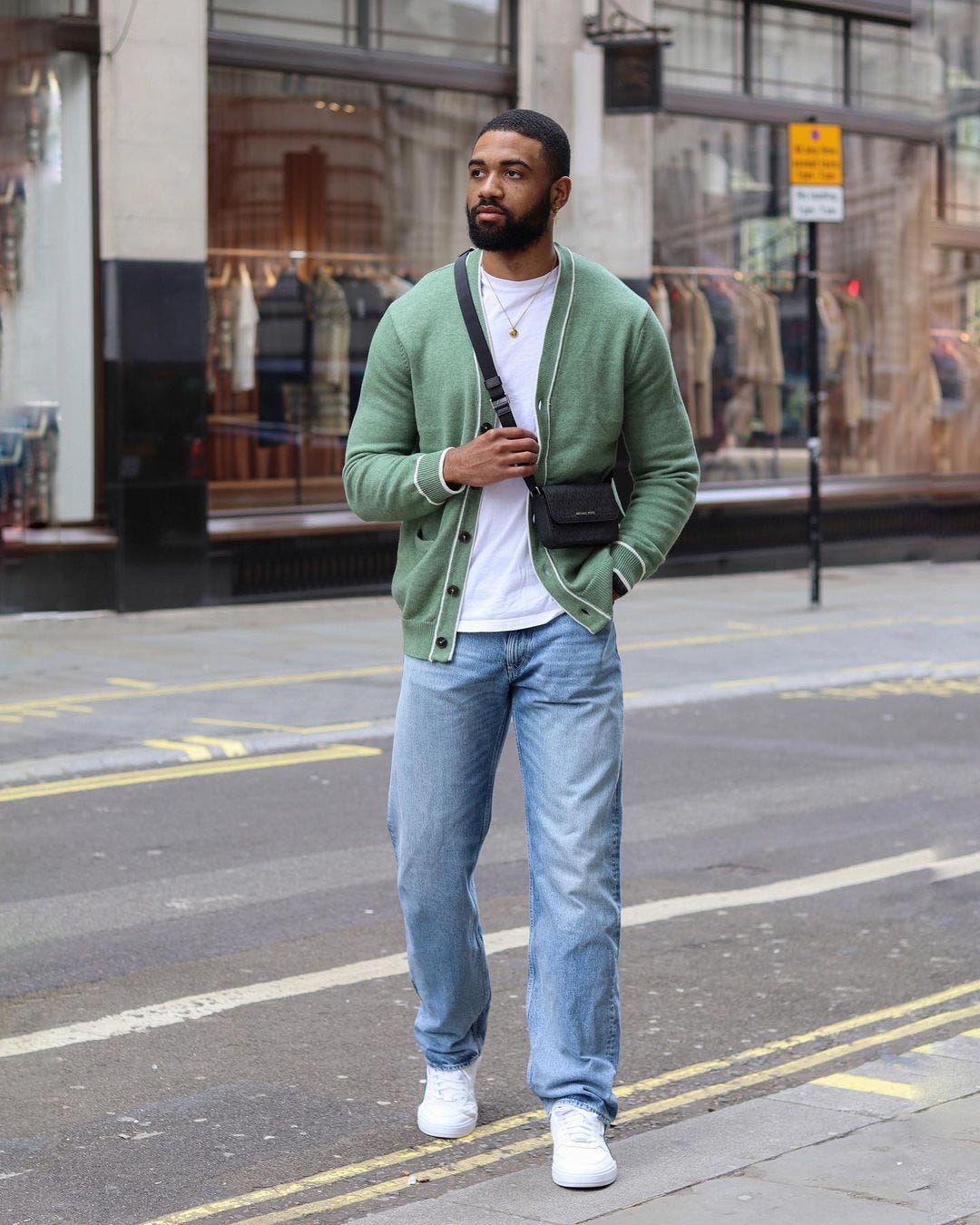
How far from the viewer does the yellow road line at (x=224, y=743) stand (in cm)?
1018

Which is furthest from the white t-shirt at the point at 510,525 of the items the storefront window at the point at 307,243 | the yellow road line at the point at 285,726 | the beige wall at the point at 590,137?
the beige wall at the point at 590,137

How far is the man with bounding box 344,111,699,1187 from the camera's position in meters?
4.39

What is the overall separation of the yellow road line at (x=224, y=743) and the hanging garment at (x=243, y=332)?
7.13 meters

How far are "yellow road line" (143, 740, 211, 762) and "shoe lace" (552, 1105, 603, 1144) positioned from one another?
580 cm

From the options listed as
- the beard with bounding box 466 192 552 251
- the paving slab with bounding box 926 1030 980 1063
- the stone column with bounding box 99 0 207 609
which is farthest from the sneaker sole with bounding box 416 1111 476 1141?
the stone column with bounding box 99 0 207 609

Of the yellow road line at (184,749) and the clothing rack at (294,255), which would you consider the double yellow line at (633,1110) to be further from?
the clothing rack at (294,255)

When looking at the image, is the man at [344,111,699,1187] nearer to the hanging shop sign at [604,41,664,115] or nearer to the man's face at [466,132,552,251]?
the man's face at [466,132,552,251]

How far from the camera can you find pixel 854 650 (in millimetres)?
14289

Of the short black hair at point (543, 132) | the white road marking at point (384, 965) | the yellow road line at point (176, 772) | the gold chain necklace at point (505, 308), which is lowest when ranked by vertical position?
the white road marking at point (384, 965)

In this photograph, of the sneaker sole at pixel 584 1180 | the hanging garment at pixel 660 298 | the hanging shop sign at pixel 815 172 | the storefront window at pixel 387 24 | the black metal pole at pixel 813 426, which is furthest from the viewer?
the hanging garment at pixel 660 298

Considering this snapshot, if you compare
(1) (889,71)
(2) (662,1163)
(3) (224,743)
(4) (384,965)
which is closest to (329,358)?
(1) (889,71)

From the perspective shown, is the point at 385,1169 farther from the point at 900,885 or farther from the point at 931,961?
the point at 900,885

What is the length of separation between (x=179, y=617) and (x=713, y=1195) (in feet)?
39.7

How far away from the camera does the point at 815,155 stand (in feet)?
54.2
